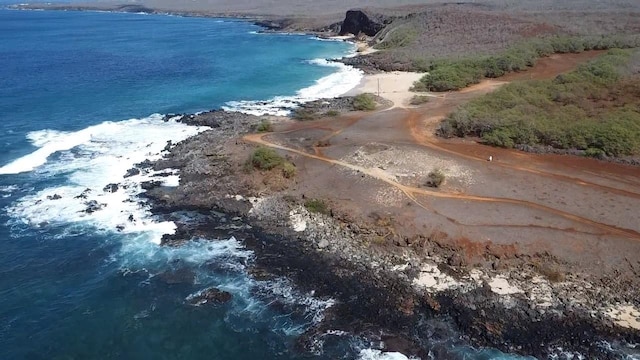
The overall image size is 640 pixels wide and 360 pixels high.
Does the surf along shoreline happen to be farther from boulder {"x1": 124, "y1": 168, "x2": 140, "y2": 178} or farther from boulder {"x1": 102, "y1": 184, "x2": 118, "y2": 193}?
boulder {"x1": 124, "y1": 168, "x2": 140, "y2": 178}

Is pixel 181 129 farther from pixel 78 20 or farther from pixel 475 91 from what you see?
pixel 78 20

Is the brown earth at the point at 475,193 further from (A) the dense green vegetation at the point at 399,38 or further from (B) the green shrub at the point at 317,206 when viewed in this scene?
(A) the dense green vegetation at the point at 399,38

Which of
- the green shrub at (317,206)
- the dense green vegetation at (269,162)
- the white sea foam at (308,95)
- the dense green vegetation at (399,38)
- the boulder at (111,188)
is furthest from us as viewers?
the dense green vegetation at (399,38)

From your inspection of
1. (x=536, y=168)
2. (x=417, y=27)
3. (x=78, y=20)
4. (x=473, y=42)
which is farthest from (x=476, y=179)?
(x=78, y=20)

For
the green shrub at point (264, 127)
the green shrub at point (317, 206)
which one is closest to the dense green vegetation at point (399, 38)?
the green shrub at point (264, 127)

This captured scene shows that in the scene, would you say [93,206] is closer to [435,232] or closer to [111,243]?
[111,243]

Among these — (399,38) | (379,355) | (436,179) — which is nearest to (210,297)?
(379,355)

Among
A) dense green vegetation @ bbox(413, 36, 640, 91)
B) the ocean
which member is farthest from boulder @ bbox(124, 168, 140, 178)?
dense green vegetation @ bbox(413, 36, 640, 91)
